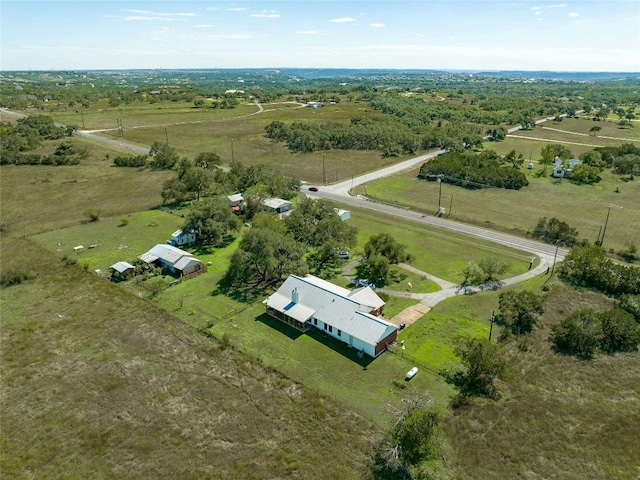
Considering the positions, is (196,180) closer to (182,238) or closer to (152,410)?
(182,238)

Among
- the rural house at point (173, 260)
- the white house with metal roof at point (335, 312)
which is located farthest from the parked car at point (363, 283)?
the rural house at point (173, 260)

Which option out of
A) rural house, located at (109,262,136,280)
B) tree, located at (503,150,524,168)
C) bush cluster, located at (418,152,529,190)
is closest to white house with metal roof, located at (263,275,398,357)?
rural house, located at (109,262,136,280)

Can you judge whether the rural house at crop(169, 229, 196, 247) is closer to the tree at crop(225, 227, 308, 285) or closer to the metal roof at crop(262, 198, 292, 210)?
the tree at crop(225, 227, 308, 285)

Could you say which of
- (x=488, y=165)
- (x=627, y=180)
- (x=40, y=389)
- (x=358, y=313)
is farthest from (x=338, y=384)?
(x=627, y=180)

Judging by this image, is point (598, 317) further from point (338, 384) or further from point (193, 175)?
point (193, 175)

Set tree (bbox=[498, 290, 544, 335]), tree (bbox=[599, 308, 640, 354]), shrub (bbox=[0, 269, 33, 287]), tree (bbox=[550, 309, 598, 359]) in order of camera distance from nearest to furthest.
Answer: tree (bbox=[550, 309, 598, 359]) < tree (bbox=[599, 308, 640, 354]) < tree (bbox=[498, 290, 544, 335]) < shrub (bbox=[0, 269, 33, 287])

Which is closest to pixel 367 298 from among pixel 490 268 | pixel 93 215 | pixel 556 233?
pixel 490 268

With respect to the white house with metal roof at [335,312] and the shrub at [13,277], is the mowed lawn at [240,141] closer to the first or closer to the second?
the white house with metal roof at [335,312]
